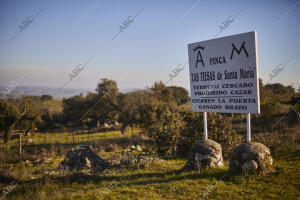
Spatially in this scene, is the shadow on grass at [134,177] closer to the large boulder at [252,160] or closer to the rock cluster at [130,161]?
the large boulder at [252,160]

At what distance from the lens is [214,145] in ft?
27.1

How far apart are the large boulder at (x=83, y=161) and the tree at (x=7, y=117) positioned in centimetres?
1828

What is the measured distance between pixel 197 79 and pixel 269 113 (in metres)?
16.6

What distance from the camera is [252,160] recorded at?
7055 mm

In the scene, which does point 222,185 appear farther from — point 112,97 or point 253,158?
point 112,97

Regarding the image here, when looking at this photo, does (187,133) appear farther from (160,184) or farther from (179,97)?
(179,97)

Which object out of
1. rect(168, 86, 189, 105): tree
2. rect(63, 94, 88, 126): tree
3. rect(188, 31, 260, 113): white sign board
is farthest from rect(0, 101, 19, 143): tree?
rect(168, 86, 189, 105): tree

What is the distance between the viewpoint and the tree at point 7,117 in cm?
2417

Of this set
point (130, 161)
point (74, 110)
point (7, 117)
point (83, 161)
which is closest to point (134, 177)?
point (130, 161)

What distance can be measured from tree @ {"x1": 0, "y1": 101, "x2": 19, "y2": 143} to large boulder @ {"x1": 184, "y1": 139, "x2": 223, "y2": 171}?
909 inches

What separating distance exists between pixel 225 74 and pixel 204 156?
304cm

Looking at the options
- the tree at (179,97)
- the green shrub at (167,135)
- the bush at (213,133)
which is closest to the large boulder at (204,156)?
the bush at (213,133)

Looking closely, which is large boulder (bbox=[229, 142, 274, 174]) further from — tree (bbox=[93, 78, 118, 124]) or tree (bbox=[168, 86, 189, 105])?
tree (bbox=[168, 86, 189, 105])

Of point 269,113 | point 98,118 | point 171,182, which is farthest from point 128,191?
point 98,118
